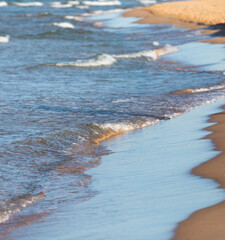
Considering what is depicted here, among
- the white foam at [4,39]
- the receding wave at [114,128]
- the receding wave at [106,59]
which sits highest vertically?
the white foam at [4,39]

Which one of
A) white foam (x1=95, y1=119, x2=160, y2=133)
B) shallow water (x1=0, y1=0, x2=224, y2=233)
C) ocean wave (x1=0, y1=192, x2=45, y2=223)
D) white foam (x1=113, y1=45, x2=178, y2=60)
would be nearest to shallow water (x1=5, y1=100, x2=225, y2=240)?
shallow water (x1=0, y1=0, x2=224, y2=233)

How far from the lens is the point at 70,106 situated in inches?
403

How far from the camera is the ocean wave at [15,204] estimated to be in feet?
16.6

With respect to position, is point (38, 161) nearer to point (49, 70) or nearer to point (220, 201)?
point (220, 201)

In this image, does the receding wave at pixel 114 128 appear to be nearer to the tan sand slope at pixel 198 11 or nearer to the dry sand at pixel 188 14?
the dry sand at pixel 188 14

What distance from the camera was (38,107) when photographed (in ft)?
33.0

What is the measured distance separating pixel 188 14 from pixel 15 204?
114 feet

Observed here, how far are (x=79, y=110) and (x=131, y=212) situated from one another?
5.31m

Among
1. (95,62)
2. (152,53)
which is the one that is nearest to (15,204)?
(95,62)

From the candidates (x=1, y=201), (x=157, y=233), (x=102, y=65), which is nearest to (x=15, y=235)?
(x=1, y=201)

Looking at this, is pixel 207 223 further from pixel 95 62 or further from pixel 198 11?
pixel 198 11

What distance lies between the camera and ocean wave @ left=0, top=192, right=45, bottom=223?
16.6 feet

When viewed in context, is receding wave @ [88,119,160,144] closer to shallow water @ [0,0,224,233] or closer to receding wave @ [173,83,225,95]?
shallow water @ [0,0,224,233]

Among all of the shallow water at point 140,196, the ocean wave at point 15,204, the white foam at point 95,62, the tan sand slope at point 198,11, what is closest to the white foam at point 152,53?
the white foam at point 95,62
